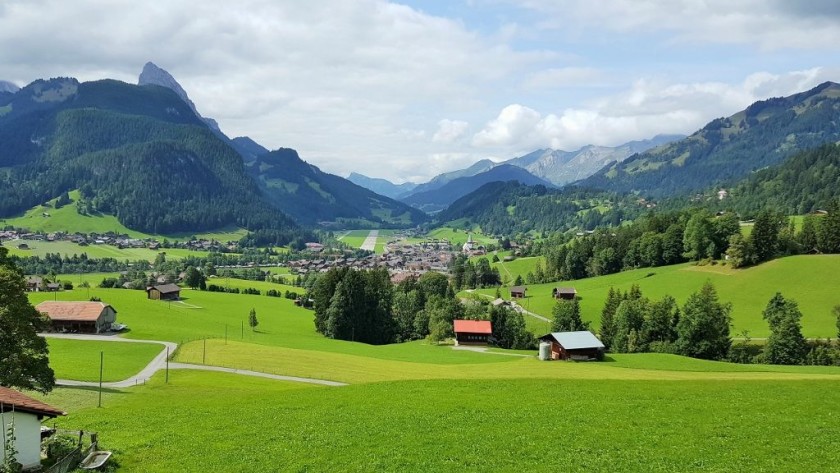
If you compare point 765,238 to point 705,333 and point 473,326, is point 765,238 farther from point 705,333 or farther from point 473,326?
point 473,326

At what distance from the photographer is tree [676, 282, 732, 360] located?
7875cm

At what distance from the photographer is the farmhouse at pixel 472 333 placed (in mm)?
94431

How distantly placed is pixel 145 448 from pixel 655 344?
75.0 meters

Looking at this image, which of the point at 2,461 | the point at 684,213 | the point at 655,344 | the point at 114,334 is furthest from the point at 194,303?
the point at 684,213

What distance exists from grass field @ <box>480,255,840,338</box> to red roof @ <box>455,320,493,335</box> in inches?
920

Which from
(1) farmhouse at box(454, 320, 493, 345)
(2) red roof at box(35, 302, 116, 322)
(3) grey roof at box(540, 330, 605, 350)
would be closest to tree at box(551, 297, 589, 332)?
(1) farmhouse at box(454, 320, 493, 345)

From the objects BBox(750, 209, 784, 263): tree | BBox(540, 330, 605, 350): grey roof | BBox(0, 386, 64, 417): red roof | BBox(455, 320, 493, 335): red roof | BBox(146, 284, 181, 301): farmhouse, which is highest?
BBox(750, 209, 784, 263): tree

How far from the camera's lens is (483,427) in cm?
2977

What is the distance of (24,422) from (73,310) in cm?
7518

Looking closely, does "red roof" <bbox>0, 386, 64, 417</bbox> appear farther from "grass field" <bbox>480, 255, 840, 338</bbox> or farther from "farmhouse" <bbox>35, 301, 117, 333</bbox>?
"grass field" <bbox>480, 255, 840, 338</bbox>

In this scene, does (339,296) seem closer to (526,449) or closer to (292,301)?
(292,301)

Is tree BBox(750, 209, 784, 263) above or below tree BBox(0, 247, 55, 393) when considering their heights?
above

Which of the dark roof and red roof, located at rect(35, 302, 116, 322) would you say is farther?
the dark roof

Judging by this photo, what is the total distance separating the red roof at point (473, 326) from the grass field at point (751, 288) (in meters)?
23.4
